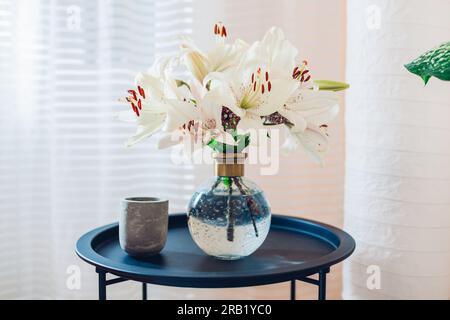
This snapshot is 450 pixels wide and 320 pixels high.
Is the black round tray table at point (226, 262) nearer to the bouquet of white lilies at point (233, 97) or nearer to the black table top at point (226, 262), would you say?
the black table top at point (226, 262)

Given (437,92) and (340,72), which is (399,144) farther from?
(340,72)

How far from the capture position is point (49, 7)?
51.5 inches

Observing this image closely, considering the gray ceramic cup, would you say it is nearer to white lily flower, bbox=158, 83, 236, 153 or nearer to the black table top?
the black table top

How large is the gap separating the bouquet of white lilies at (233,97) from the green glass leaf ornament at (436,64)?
199 millimetres

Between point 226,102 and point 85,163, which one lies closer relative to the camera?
point 226,102

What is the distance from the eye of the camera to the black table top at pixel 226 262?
81 cm

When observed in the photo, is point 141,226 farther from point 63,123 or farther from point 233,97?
point 63,123

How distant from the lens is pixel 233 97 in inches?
32.6

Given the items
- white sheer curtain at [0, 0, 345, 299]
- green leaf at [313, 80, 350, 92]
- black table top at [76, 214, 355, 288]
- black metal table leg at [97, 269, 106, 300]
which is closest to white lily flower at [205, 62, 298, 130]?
green leaf at [313, 80, 350, 92]

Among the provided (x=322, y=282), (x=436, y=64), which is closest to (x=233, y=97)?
(x=436, y=64)

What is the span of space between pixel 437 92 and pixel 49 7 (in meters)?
1.07
